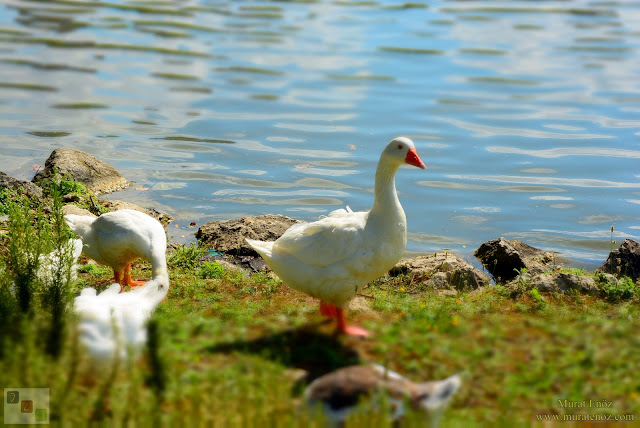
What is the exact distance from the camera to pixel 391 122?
15914 mm

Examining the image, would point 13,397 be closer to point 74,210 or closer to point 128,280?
point 128,280

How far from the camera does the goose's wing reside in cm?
718

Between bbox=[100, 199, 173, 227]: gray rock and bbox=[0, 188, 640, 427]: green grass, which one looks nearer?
bbox=[0, 188, 640, 427]: green grass

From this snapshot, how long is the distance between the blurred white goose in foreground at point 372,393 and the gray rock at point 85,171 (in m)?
8.07

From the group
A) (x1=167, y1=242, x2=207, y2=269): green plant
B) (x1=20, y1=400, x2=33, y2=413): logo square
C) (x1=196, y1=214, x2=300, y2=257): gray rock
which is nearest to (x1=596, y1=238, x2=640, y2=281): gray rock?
(x1=196, y1=214, x2=300, y2=257): gray rock

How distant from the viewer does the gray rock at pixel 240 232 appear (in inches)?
398

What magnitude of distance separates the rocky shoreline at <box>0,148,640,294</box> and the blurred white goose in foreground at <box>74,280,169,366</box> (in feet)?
8.66

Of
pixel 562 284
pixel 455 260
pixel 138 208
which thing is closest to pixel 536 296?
pixel 562 284

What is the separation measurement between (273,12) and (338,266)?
21354mm

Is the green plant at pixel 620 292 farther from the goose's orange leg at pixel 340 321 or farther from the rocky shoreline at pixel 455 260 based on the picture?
the goose's orange leg at pixel 340 321

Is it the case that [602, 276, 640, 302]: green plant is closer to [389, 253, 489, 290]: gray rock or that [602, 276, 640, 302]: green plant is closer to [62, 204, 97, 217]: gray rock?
[389, 253, 489, 290]: gray rock

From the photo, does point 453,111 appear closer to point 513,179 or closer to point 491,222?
point 513,179

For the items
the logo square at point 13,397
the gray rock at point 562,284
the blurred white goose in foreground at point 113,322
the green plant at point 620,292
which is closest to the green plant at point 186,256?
the blurred white goose in foreground at point 113,322

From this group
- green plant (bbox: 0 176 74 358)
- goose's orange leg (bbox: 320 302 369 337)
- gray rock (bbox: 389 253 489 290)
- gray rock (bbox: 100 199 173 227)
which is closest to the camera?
goose's orange leg (bbox: 320 302 369 337)
